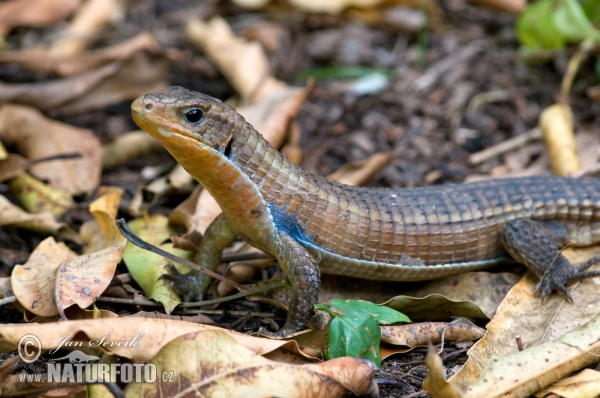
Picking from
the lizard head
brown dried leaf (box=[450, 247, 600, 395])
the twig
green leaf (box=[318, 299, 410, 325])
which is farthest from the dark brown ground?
green leaf (box=[318, 299, 410, 325])

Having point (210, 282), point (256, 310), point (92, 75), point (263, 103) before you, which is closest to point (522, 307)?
point (256, 310)

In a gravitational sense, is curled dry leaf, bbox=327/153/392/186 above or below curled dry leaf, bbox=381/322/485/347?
below

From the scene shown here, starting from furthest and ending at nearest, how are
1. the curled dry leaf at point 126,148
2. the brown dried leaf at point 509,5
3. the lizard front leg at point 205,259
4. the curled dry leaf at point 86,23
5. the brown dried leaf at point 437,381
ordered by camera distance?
the brown dried leaf at point 509,5
the curled dry leaf at point 86,23
the curled dry leaf at point 126,148
the lizard front leg at point 205,259
the brown dried leaf at point 437,381

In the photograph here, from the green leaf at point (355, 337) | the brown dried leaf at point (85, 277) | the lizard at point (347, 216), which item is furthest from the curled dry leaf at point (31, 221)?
the green leaf at point (355, 337)

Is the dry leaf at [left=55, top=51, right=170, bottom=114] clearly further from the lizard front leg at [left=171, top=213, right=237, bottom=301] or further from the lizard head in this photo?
the lizard head

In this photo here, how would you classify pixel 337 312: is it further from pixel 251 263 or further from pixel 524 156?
pixel 524 156

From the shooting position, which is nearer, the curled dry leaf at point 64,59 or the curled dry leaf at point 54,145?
the curled dry leaf at point 54,145

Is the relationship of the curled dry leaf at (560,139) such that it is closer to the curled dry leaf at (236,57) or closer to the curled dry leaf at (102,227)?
the curled dry leaf at (236,57)
